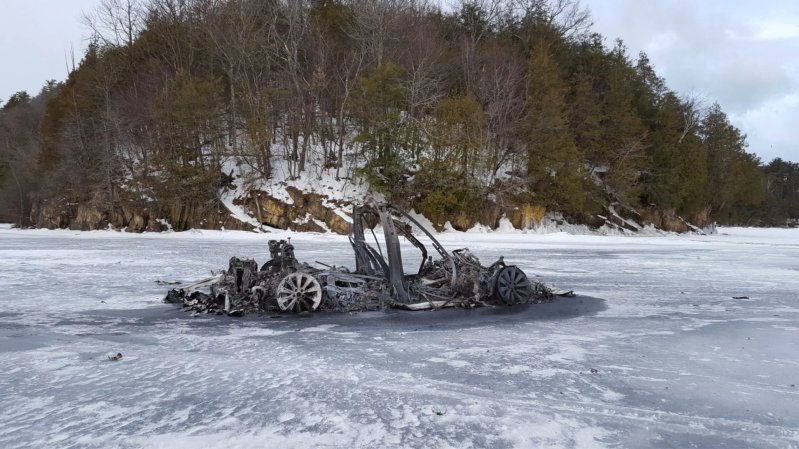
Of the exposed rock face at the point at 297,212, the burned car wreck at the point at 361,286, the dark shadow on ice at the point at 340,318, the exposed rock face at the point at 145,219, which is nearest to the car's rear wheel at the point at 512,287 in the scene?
the burned car wreck at the point at 361,286

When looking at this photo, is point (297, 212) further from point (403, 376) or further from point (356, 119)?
point (403, 376)

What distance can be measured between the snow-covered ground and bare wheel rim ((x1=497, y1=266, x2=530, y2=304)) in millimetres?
533

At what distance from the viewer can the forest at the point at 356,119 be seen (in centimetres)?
4094

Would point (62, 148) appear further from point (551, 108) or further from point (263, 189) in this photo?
point (551, 108)

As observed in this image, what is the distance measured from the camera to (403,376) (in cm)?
552

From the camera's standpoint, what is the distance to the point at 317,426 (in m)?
4.09

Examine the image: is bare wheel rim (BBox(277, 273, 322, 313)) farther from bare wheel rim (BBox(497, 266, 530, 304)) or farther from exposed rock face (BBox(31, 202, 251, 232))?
exposed rock face (BBox(31, 202, 251, 232))

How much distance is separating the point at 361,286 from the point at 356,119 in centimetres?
3502

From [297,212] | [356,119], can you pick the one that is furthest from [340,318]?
[356,119]

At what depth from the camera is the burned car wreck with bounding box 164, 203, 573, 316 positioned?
954 centimetres

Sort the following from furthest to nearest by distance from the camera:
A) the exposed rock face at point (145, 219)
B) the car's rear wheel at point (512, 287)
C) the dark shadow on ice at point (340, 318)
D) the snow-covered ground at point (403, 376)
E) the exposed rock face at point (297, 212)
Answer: the exposed rock face at point (145, 219) < the exposed rock face at point (297, 212) < the car's rear wheel at point (512, 287) < the dark shadow on ice at point (340, 318) < the snow-covered ground at point (403, 376)

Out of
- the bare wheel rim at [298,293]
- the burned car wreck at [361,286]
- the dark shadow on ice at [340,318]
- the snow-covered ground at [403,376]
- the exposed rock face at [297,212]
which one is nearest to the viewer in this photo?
the snow-covered ground at [403,376]

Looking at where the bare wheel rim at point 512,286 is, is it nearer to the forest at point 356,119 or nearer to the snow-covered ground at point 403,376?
the snow-covered ground at point 403,376

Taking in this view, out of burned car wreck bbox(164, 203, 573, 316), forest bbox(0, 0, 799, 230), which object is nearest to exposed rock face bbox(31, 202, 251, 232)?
forest bbox(0, 0, 799, 230)
